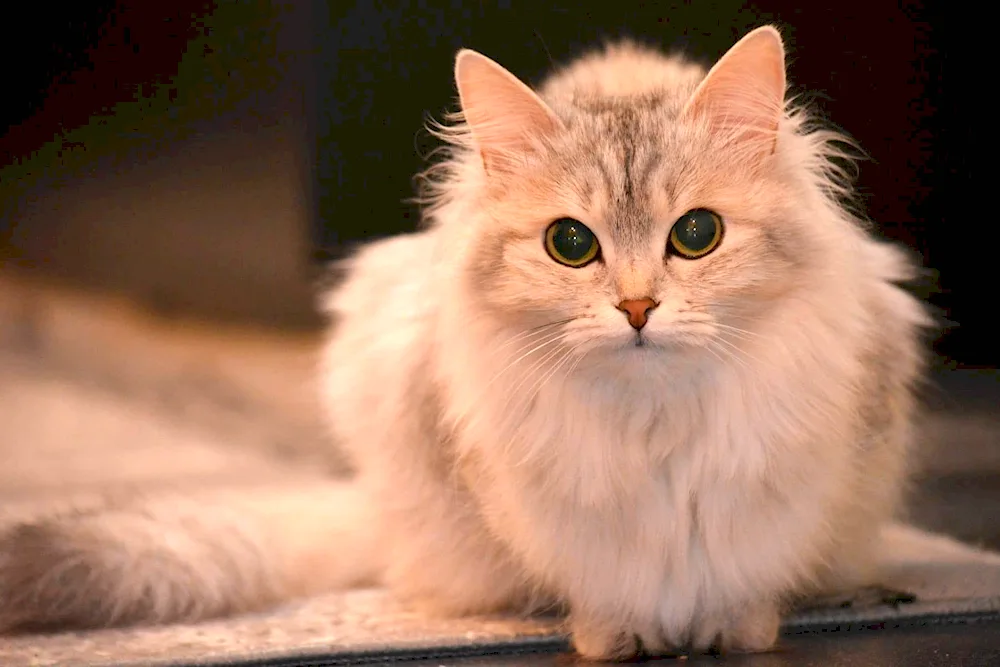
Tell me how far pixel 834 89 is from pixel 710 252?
509 mm

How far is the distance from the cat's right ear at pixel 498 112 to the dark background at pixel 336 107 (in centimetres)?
37

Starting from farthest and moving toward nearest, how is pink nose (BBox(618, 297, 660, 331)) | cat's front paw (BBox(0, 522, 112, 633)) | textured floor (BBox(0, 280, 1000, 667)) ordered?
textured floor (BBox(0, 280, 1000, 667)) < cat's front paw (BBox(0, 522, 112, 633)) < pink nose (BBox(618, 297, 660, 331))

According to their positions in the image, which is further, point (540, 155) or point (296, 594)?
point (296, 594)

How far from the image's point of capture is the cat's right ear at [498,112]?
3.77 feet

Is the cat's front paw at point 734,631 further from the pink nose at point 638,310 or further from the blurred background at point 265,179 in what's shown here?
the blurred background at point 265,179

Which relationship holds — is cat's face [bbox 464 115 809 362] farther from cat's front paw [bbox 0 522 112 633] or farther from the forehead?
cat's front paw [bbox 0 522 112 633]

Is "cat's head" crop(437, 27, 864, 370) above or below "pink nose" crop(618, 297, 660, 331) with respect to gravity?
above

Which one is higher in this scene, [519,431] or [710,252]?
[710,252]

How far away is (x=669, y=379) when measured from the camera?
1.11m

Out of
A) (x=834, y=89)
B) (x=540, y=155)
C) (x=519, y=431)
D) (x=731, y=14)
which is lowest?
(x=519, y=431)

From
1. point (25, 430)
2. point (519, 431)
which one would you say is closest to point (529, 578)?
point (519, 431)

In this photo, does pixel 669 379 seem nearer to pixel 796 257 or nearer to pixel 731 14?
pixel 796 257

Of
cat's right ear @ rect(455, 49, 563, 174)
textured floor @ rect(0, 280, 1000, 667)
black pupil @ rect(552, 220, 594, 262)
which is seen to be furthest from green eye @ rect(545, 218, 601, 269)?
textured floor @ rect(0, 280, 1000, 667)

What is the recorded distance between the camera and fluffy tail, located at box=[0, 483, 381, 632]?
130 cm
